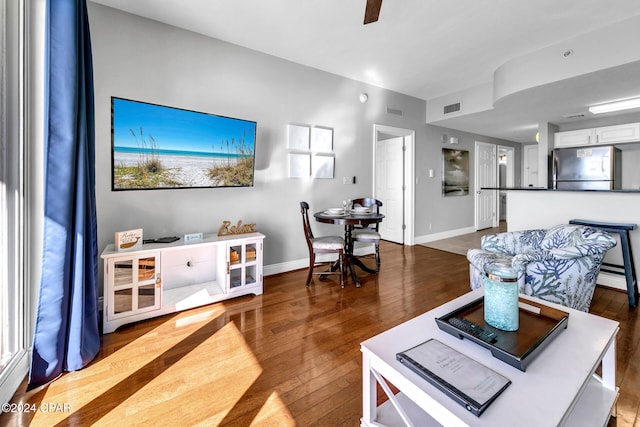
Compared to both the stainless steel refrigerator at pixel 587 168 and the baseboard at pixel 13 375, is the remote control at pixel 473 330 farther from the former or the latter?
the stainless steel refrigerator at pixel 587 168

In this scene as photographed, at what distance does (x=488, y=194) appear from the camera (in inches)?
266

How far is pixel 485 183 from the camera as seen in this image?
6621mm

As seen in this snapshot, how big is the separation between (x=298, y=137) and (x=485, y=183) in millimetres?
5114

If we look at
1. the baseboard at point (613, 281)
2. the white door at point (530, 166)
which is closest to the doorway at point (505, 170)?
the white door at point (530, 166)

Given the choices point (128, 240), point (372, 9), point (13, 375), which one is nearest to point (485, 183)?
point (372, 9)

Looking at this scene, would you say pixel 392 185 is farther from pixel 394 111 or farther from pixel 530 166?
pixel 530 166

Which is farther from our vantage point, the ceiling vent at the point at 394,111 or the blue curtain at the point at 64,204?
the ceiling vent at the point at 394,111

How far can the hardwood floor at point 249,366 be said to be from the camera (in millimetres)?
1379

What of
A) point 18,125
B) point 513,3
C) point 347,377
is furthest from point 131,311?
point 513,3

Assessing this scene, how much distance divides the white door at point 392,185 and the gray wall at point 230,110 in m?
0.88

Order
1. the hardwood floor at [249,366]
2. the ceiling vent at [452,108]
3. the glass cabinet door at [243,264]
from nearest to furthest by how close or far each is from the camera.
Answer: the hardwood floor at [249,366] < the glass cabinet door at [243,264] < the ceiling vent at [452,108]

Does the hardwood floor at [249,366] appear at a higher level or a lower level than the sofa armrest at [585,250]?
lower

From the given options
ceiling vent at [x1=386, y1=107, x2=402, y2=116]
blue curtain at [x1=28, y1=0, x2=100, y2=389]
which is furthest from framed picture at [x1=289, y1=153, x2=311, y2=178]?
blue curtain at [x1=28, y1=0, x2=100, y2=389]

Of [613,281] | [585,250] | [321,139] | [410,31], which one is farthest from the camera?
[321,139]
